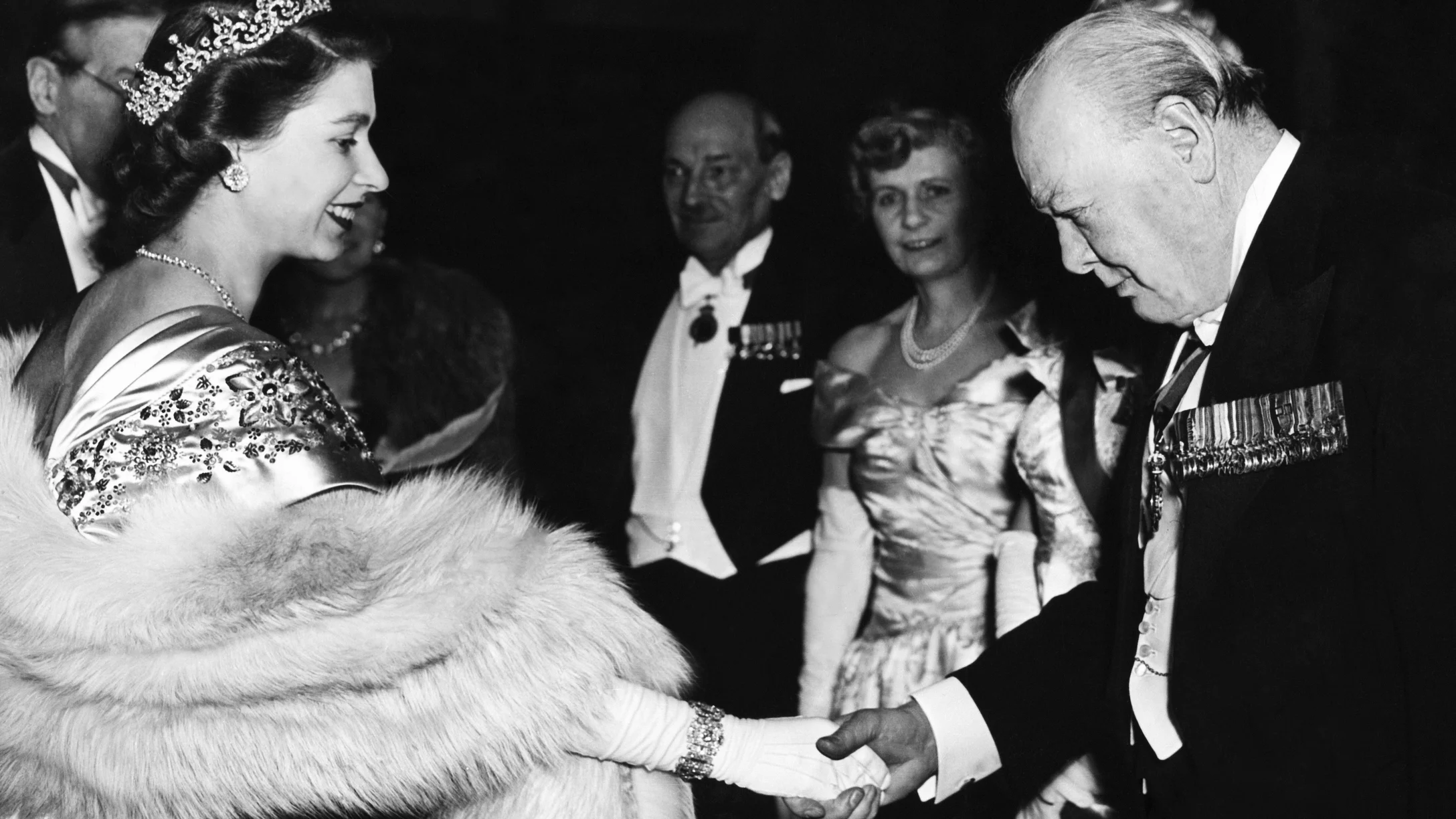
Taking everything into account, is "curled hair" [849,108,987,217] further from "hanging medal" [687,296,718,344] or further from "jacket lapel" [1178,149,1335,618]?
"jacket lapel" [1178,149,1335,618]

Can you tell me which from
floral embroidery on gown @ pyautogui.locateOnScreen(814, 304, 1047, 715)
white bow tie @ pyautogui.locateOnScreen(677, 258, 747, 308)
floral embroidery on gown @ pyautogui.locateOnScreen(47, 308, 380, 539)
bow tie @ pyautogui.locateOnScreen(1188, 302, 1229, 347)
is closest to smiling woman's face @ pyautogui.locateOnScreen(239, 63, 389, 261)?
floral embroidery on gown @ pyautogui.locateOnScreen(47, 308, 380, 539)

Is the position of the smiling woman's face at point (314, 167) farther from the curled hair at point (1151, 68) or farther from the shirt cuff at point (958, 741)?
the shirt cuff at point (958, 741)

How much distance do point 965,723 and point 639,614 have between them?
2.24 feet

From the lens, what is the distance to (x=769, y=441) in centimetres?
321

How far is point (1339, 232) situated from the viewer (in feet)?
4.60

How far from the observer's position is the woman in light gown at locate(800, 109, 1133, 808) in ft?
8.74

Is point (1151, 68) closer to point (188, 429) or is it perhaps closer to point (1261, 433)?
point (1261, 433)

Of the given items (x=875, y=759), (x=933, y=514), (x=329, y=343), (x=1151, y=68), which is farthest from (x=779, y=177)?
(x=1151, y=68)

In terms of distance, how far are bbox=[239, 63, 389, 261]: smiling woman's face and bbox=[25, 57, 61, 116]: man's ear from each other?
165cm

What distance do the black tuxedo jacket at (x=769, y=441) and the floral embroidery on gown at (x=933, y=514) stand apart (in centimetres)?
33

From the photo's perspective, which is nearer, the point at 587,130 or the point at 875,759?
the point at 875,759

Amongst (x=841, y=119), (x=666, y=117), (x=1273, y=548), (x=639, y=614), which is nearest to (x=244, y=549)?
(x=639, y=614)

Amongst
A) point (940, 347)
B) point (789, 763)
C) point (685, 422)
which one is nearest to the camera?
point (789, 763)

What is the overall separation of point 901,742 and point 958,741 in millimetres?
92
